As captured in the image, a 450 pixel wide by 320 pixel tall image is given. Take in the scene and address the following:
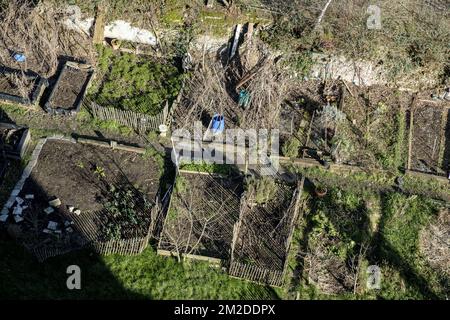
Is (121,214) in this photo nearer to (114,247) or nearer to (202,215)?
(114,247)

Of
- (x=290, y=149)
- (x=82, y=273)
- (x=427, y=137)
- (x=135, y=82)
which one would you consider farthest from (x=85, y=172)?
(x=427, y=137)

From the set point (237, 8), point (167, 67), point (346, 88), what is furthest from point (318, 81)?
point (167, 67)

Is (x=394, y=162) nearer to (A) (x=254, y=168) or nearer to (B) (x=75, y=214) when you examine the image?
(A) (x=254, y=168)

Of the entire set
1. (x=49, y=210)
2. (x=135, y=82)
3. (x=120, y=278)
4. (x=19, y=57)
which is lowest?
(x=120, y=278)

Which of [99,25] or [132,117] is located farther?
[99,25]

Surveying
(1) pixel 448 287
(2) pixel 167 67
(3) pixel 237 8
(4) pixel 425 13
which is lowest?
(1) pixel 448 287

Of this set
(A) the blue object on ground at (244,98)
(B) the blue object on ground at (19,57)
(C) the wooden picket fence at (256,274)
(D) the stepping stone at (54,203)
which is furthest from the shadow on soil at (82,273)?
(B) the blue object on ground at (19,57)

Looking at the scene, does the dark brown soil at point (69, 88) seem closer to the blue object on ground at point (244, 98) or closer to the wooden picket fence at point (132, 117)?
the wooden picket fence at point (132, 117)
